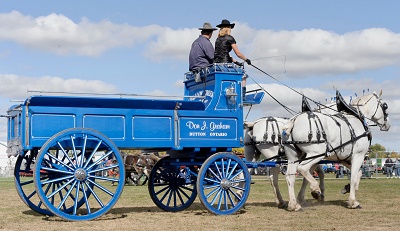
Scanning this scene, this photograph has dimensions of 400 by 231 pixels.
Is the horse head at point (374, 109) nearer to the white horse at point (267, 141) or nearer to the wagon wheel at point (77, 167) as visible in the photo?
the white horse at point (267, 141)

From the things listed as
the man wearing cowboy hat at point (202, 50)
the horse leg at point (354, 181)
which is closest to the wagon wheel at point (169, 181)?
the man wearing cowboy hat at point (202, 50)

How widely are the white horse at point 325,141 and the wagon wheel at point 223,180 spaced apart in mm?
1188

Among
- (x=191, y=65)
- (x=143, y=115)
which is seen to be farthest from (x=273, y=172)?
(x=143, y=115)

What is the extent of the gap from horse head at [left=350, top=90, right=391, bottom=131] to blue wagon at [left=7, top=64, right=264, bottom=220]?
286 centimetres

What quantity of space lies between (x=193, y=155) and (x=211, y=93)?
1.31m

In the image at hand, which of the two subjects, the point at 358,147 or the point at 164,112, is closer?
the point at 164,112

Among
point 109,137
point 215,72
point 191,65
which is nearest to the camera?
point 109,137

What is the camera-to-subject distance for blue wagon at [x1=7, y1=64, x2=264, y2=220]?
10500mm

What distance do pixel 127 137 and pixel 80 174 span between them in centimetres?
116

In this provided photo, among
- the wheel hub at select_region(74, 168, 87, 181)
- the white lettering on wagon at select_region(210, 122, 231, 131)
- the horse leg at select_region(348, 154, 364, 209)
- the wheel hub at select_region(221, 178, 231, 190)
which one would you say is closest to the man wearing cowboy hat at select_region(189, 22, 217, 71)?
the white lettering on wagon at select_region(210, 122, 231, 131)

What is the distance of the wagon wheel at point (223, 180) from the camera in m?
11.6

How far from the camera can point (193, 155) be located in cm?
1252

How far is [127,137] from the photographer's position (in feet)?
36.8

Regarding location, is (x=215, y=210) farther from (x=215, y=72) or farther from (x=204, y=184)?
(x=215, y=72)
